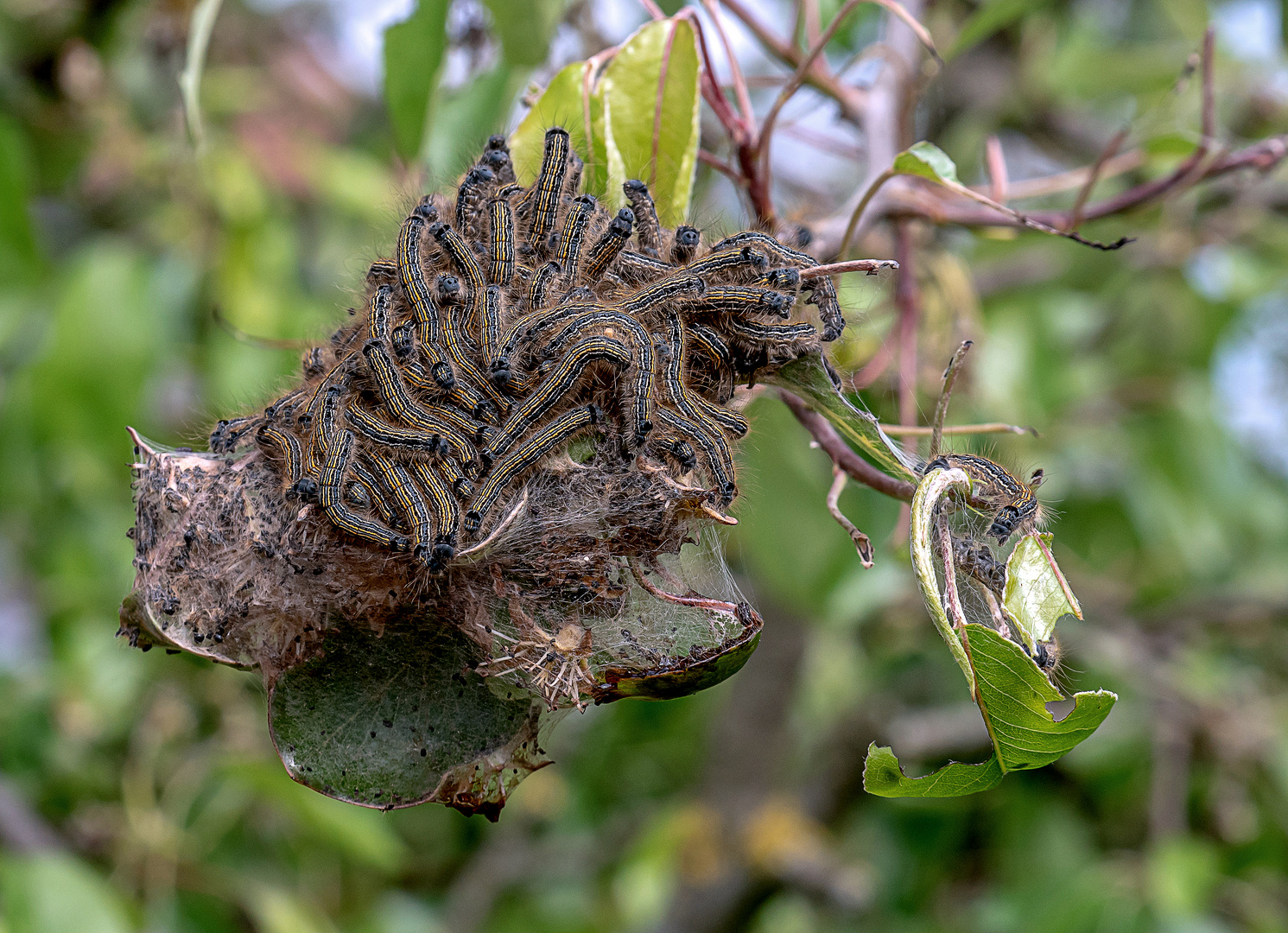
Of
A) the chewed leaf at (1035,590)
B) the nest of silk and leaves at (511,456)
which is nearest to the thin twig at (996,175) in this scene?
the nest of silk and leaves at (511,456)

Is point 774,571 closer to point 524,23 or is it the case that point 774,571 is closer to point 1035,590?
point 524,23

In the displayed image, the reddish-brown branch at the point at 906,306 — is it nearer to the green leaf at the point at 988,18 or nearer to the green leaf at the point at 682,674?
the green leaf at the point at 988,18

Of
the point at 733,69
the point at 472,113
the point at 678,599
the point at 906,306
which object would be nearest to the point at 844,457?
the point at 678,599

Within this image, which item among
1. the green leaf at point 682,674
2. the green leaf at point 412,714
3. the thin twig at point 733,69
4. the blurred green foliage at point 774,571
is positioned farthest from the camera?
the blurred green foliage at point 774,571

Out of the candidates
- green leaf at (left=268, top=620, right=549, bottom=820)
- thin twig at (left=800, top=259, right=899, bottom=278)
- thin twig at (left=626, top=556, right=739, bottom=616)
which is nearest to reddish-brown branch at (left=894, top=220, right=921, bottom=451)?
thin twig at (left=800, top=259, right=899, bottom=278)

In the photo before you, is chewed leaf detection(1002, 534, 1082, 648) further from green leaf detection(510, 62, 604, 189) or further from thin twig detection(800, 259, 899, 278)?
green leaf detection(510, 62, 604, 189)

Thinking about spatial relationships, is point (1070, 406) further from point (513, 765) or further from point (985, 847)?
point (513, 765)
